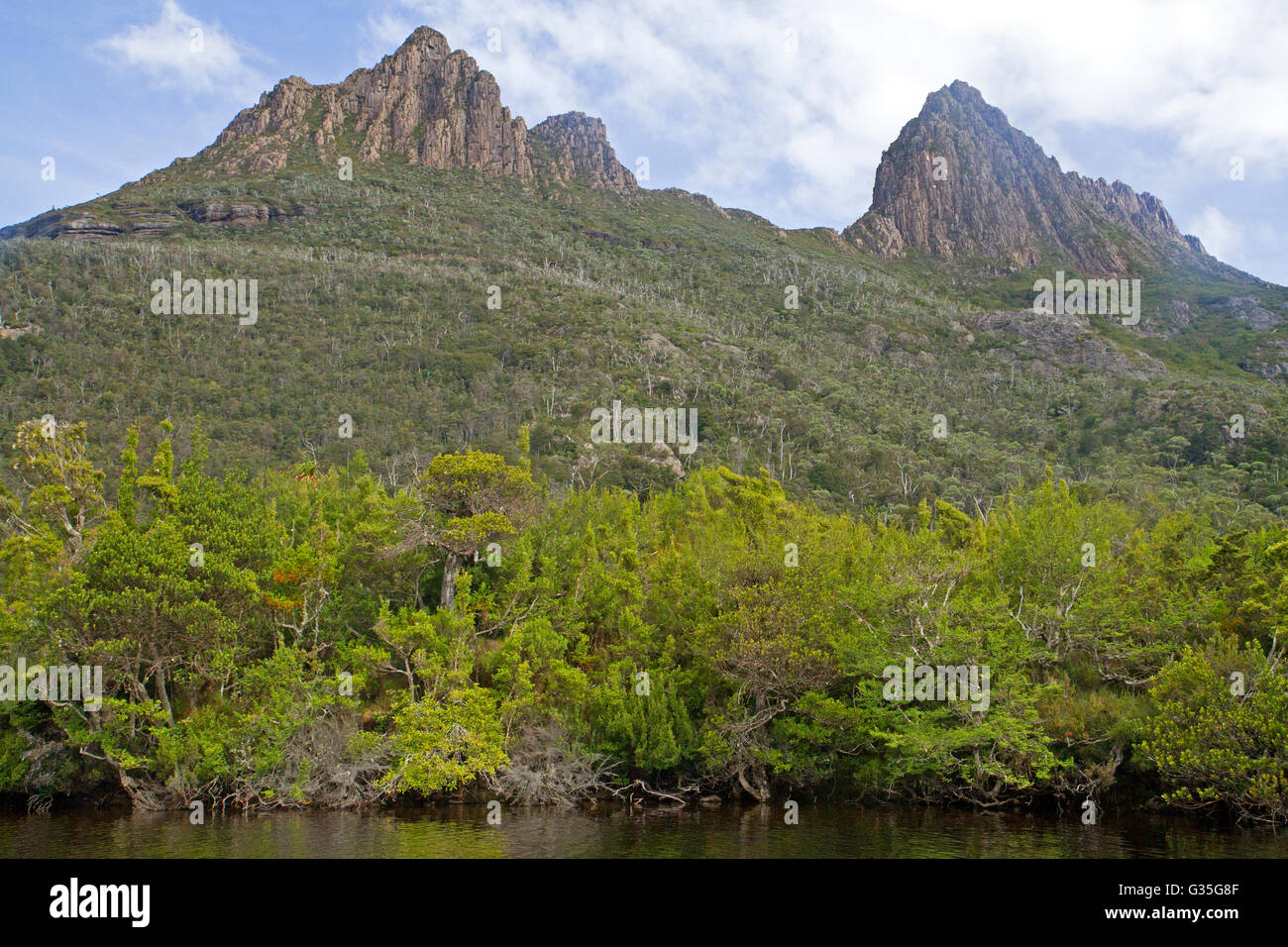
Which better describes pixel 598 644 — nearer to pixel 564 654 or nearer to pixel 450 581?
pixel 564 654

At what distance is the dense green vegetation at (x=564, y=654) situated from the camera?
81.5 ft

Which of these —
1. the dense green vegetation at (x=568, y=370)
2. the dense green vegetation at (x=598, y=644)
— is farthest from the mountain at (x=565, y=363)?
the dense green vegetation at (x=598, y=644)

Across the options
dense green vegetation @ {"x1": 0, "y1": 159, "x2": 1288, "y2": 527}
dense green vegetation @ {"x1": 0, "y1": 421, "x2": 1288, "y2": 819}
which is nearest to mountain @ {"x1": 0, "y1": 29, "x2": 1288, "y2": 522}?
dense green vegetation @ {"x1": 0, "y1": 159, "x2": 1288, "y2": 527}

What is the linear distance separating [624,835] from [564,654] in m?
9.32

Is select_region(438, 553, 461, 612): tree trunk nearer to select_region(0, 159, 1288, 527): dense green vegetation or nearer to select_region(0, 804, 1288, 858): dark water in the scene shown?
select_region(0, 804, 1288, 858): dark water

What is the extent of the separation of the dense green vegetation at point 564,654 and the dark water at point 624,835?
127 cm

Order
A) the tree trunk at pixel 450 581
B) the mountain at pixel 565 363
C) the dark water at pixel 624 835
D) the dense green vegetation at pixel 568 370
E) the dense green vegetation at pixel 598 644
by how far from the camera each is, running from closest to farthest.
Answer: the dark water at pixel 624 835
the dense green vegetation at pixel 598 644
the tree trunk at pixel 450 581
the dense green vegetation at pixel 568 370
the mountain at pixel 565 363

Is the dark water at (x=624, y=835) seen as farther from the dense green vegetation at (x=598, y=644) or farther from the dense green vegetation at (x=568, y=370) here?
the dense green vegetation at (x=568, y=370)

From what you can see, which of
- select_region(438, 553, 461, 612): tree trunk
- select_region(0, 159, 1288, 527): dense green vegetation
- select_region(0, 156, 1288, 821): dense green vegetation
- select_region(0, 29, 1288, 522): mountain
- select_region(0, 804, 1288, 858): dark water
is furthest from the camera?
select_region(0, 29, 1288, 522): mountain

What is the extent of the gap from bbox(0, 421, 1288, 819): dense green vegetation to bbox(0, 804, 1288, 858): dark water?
1.27 meters

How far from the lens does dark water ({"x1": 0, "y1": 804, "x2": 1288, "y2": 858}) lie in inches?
753

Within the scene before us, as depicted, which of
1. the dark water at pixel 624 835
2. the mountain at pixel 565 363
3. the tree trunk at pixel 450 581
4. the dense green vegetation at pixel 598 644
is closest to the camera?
the dark water at pixel 624 835
